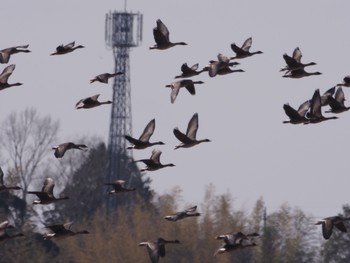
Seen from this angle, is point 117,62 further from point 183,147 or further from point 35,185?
point 183,147

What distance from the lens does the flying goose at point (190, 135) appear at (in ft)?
147

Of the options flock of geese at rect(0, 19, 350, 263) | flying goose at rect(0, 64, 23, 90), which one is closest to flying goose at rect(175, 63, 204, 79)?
flock of geese at rect(0, 19, 350, 263)

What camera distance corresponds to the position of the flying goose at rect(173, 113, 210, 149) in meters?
44.9

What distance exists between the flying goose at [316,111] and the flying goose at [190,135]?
7.49ft

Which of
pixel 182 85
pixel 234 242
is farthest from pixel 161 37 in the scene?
pixel 234 242

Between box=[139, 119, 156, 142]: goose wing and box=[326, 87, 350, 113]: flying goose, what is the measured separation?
12.5 feet

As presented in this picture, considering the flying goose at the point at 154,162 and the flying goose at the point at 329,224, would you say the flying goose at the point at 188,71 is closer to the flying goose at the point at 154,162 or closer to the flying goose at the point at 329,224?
the flying goose at the point at 154,162

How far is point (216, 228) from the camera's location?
83.5 metres

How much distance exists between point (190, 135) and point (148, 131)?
3.00 ft

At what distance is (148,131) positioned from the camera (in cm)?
4531

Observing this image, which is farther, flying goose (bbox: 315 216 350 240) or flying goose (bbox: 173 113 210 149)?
flying goose (bbox: 173 113 210 149)

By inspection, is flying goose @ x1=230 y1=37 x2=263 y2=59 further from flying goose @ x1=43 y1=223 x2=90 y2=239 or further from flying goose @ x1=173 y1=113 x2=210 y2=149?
flying goose @ x1=43 y1=223 x2=90 y2=239

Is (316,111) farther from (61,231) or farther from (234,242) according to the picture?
(61,231)

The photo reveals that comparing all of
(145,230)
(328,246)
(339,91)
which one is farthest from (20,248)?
(339,91)
